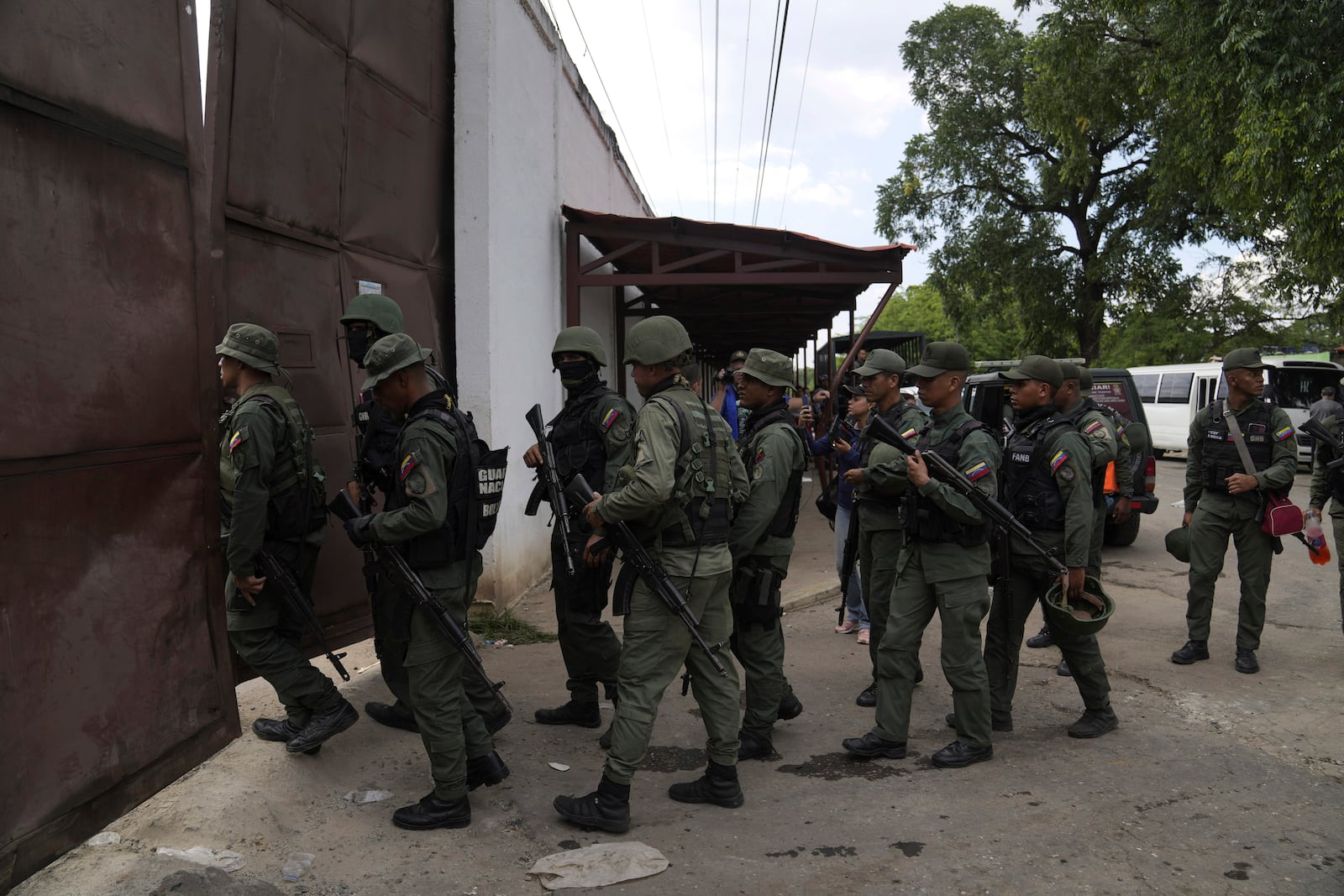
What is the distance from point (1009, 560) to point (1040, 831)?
1.38m

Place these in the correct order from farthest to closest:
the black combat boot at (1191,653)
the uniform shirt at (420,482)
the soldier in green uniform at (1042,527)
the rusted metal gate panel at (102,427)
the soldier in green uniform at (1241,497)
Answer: the black combat boot at (1191,653) < the soldier in green uniform at (1241,497) < the soldier in green uniform at (1042,527) < the uniform shirt at (420,482) < the rusted metal gate panel at (102,427)

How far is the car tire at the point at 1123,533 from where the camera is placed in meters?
9.49

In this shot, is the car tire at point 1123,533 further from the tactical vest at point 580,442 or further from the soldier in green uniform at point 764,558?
the tactical vest at point 580,442

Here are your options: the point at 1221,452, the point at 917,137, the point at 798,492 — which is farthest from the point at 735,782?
the point at 917,137

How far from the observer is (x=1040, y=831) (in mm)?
3400

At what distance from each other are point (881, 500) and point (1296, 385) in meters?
16.9

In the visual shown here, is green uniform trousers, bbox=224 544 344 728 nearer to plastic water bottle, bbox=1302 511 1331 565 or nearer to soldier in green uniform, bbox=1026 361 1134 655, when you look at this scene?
soldier in green uniform, bbox=1026 361 1134 655

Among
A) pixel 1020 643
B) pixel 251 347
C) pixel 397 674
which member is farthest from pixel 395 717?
pixel 1020 643

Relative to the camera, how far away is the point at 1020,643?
4.54 metres

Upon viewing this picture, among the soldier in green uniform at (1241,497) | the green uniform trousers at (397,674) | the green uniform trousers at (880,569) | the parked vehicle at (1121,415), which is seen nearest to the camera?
the green uniform trousers at (397,674)

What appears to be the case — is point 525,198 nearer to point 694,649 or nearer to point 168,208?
point 168,208

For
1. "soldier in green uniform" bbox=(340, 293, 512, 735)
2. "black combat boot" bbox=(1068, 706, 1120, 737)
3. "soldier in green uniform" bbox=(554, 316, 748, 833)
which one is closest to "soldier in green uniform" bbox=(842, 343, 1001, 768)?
"black combat boot" bbox=(1068, 706, 1120, 737)

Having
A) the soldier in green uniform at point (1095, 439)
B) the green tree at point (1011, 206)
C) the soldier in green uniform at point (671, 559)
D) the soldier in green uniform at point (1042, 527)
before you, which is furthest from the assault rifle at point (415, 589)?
the green tree at point (1011, 206)

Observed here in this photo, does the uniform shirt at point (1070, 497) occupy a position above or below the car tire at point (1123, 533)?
above
